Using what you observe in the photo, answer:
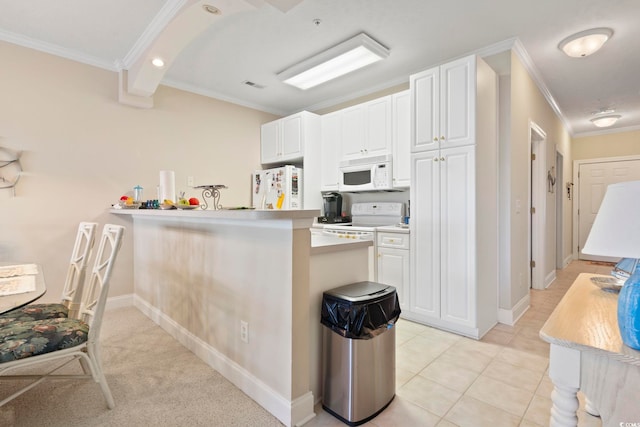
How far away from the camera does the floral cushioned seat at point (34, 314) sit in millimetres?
1670

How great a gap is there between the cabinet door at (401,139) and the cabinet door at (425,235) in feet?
1.53

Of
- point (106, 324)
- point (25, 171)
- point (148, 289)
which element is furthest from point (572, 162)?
point (25, 171)

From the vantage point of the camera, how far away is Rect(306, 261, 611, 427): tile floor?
5.24 feet

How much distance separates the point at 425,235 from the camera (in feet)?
9.39

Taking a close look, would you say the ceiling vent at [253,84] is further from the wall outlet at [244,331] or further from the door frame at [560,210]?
the door frame at [560,210]

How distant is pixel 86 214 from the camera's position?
10.6ft

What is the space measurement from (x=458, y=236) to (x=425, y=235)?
292mm

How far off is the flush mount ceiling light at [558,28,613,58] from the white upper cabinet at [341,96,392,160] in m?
1.64

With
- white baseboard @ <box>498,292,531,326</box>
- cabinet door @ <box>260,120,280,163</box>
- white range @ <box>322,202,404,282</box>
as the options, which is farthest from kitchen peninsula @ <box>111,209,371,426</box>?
cabinet door @ <box>260,120,280,163</box>

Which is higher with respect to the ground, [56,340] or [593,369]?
[593,369]

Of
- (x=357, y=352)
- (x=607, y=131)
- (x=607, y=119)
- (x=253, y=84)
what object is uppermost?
(x=253, y=84)

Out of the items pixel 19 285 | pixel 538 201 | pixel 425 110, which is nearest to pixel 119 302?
pixel 19 285

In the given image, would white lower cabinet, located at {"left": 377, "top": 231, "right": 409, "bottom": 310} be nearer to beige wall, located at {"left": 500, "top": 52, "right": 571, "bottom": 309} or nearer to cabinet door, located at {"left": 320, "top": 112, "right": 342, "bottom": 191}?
beige wall, located at {"left": 500, "top": 52, "right": 571, "bottom": 309}

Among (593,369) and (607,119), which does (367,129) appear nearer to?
(593,369)
